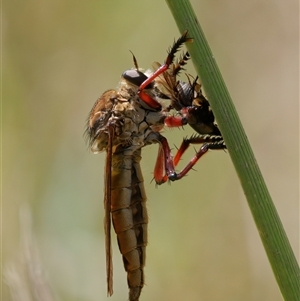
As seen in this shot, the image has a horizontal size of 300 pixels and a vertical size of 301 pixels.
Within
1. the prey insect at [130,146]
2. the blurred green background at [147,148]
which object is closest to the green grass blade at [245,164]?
the prey insect at [130,146]

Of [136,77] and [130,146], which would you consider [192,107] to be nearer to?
[136,77]

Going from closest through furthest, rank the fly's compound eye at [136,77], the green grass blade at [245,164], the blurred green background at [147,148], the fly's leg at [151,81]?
the green grass blade at [245,164] → the fly's leg at [151,81] → the fly's compound eye at [136,77] → the blurred green background at [147,148]

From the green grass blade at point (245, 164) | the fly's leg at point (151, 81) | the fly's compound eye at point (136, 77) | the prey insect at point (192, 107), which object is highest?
the fly's compound eye at point (136, 77)

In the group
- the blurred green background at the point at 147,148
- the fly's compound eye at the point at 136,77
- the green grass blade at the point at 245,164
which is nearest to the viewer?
the green grass blade at the point at 245,164

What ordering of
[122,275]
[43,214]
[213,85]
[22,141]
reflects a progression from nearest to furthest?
1. [213,85]
2. [122,275]
3. [43,214]
4. [22,141]

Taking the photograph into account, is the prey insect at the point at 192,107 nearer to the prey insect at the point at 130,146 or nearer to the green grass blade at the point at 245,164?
the prey insect at the point at 130,146

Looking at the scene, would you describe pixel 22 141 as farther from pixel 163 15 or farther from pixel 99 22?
pixel 163 15

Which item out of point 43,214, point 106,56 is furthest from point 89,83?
point 43,214

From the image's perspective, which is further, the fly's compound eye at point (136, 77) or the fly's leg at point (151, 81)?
the fly's compound eye at point (136, 77)

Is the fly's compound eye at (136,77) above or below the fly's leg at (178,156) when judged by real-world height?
above
